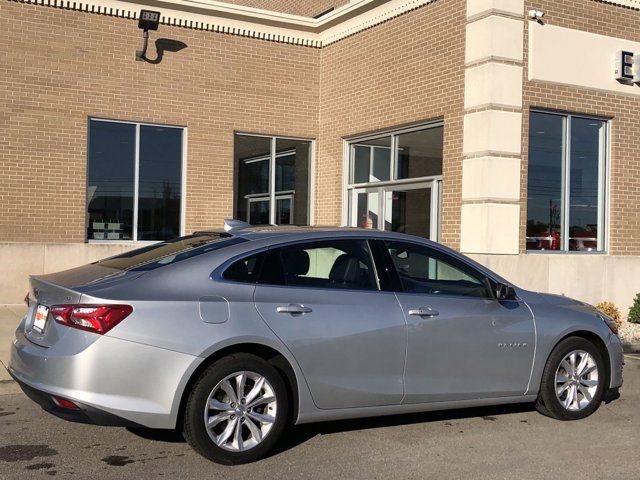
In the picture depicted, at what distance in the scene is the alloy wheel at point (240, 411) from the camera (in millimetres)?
4898

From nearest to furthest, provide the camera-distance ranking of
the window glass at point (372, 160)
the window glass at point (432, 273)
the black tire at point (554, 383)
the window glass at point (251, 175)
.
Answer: the window glass at point (432, 273), the black tire at point (554, 383), the window glass at point (372, 160), the window glass at point (251, 175)

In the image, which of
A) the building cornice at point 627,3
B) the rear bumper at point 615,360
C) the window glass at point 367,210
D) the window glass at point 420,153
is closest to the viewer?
the rear bumper at point 615,360

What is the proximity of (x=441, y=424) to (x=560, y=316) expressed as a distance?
1359 mm

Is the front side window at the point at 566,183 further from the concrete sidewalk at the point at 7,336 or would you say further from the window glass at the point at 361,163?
the concrete sidewalk at the point at 7,336

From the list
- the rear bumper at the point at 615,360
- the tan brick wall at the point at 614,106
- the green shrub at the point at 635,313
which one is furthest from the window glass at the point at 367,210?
the rear bumper at the point at 615,360

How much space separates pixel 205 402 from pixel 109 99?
9545 mm

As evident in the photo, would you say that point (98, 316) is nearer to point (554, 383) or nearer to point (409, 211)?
point (554, 383)

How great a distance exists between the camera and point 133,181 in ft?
43.9

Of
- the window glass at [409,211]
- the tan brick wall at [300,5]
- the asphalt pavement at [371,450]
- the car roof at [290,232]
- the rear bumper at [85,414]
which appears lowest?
the asphalt pavement at [371,450]

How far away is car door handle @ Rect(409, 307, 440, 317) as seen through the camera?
5586 millimetres

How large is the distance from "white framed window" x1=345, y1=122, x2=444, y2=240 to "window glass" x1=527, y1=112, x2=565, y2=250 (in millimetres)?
1449

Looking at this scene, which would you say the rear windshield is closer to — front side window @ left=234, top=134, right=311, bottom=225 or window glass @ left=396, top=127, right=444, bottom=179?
window glass @ left=396, top=127, right=444, bottom=179

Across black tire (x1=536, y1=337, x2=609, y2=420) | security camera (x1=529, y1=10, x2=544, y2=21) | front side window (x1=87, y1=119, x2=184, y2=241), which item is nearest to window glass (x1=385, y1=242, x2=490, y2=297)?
black tire (x1=536, y1=337, x2=609, y2=420)

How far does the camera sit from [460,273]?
19.9 ft
